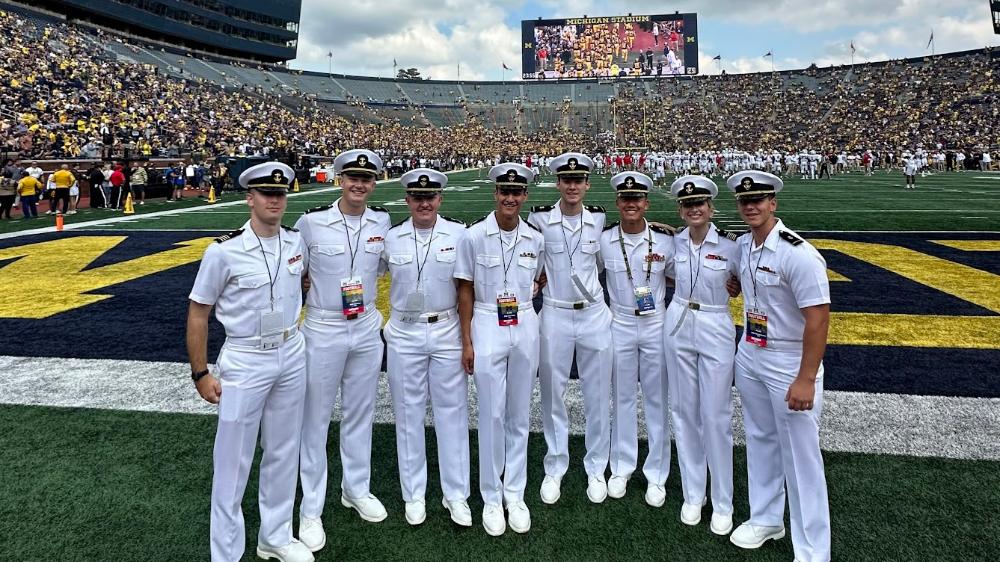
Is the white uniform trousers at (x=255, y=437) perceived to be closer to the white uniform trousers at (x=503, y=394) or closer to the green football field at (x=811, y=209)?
the white uniform trousers at (x=503, y=394)

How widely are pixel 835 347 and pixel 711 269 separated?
3233 mm

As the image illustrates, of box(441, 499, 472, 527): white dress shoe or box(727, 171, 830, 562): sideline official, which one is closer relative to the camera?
box(727, 171, 830, 562): sideline official

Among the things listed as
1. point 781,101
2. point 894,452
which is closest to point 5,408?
point 894,452

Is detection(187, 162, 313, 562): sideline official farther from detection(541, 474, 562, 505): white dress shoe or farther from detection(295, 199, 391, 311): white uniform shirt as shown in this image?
detection(541, 474, 562, 505): white dress shoe

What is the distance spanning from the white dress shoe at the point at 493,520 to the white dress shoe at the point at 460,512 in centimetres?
8

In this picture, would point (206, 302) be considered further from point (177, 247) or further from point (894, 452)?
point (177, 247)

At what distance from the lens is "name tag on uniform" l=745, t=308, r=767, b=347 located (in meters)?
2.78

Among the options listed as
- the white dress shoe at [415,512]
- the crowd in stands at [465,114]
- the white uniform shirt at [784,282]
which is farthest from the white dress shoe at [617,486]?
the crowd in stands at [465,114]

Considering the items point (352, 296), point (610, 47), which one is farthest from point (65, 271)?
point (610, 47)

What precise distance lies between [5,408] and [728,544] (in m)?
5.08

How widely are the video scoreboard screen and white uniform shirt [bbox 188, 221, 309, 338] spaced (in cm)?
7531

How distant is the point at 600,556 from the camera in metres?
2.78

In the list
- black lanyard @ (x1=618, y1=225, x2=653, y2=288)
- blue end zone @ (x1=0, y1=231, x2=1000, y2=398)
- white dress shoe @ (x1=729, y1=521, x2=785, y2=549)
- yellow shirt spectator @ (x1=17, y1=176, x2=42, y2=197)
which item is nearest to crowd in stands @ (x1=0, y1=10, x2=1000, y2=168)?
yellow shirt spectator @ (x1=17, y1=176, x2=42, y2=197)

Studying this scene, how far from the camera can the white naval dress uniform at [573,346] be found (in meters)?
3.37
